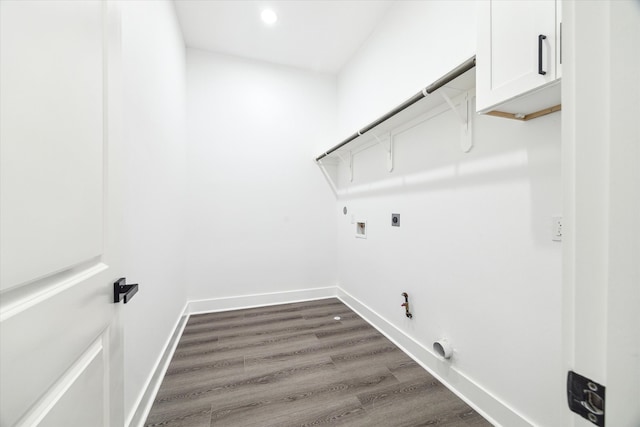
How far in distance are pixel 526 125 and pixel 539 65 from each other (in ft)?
1.27

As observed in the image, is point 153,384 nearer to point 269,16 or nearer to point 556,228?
point 556,228

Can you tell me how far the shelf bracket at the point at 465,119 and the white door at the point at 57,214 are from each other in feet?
5.21

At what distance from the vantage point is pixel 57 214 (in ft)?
1.67

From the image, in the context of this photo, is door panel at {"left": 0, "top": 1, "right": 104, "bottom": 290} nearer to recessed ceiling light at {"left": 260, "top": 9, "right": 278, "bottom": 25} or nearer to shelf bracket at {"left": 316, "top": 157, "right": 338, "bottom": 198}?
recessed ceiling light at {"left": 260, "top": 9, "right": 278, "bottom": 25}

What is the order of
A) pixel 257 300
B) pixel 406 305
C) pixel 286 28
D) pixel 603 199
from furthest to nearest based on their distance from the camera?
pixel 257 300
pixel 286 28
pixel 406 305
pixel 603 199

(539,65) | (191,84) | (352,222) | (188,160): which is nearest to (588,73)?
(539,65)

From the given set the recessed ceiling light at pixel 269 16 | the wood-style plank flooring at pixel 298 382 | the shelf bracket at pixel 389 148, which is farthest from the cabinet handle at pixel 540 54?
the recessed ceiling light at pixel 269 16

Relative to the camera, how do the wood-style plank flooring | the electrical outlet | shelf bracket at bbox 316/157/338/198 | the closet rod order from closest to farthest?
the electrical outlet → the closet rod → the wood-style plank flooring → shelf bracket at bbox 316/157/338/198

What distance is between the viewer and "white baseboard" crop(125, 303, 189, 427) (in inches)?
49.6

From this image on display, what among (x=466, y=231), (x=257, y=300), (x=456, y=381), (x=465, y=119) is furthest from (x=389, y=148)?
(x=257, y=300)

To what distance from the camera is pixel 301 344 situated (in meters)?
2.09

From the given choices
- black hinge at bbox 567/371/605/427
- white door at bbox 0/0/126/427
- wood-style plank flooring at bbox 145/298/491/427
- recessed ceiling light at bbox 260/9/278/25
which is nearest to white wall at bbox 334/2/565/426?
wood-style plank flooring at bbox 145/298/491/427

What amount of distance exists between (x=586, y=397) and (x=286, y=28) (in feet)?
10.1

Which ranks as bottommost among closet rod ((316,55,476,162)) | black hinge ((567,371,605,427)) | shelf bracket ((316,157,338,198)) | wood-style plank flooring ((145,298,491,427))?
wood-style plank flooring ((145,298,491,427))
